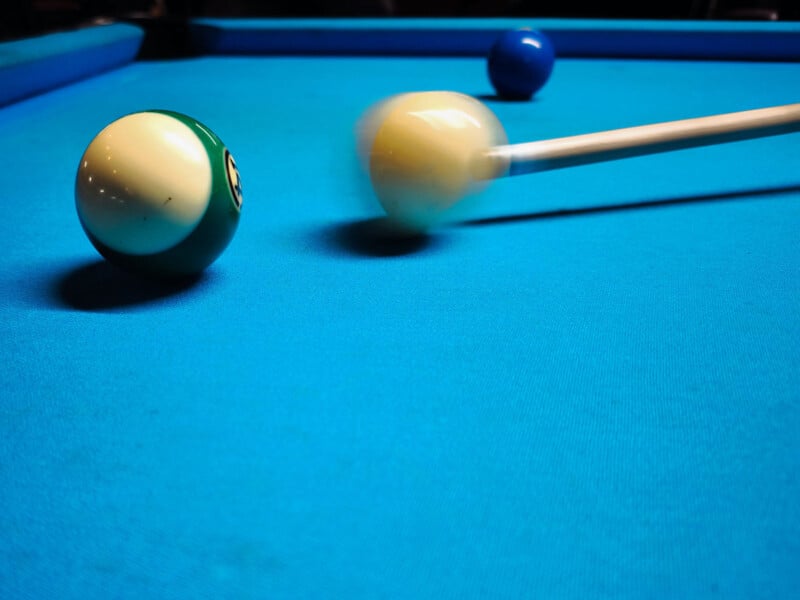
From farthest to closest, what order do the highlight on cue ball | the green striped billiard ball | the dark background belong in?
1. the dark background
2. the highlight on cue ball
3. the green striped billiard ball

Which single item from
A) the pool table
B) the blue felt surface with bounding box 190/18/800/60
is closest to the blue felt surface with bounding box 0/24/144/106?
the blue felt surface with bounding box 190/18/800/60

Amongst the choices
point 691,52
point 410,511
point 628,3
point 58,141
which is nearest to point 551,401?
point 410,511

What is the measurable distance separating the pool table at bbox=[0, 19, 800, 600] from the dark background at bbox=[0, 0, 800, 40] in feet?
13.5

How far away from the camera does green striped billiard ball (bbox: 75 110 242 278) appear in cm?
118

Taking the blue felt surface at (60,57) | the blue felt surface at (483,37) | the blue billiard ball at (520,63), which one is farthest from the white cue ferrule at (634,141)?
the blue felt surface at (483,37)

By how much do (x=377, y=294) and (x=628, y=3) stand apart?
237 inches

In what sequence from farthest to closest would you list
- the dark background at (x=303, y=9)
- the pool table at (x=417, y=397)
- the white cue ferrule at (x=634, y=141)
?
the dark background at (x=303, y=9)
the white cue ferrule at (x=634, y=141)
the pool table at (x=417, y=397)

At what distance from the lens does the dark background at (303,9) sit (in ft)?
18.6

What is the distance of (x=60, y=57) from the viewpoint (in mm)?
2887

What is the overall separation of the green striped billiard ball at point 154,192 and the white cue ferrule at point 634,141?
0.54m

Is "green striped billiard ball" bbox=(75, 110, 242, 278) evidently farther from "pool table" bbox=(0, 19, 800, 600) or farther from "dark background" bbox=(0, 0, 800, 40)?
"dark background" bbox=(0, 0, 800, 40)

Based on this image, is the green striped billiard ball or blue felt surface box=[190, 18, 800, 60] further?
blue felt surface box=[190, 18, 800, 60]

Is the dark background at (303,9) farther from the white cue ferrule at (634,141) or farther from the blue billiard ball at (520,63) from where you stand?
the white cue ferrule at (634,141)

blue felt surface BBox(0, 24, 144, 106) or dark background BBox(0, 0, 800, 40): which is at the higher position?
dark background BBox(0, 0, 800, 40)
